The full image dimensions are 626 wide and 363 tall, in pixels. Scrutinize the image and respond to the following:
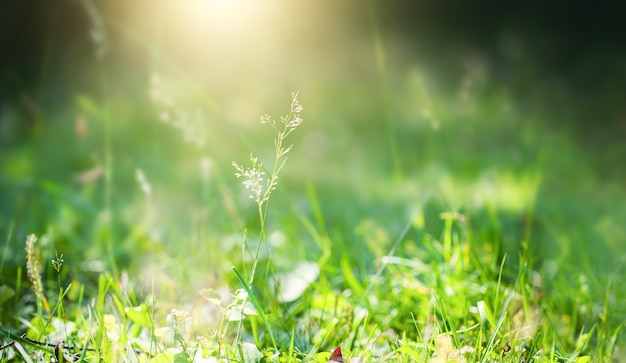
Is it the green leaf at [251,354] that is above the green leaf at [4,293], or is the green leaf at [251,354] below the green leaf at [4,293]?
below

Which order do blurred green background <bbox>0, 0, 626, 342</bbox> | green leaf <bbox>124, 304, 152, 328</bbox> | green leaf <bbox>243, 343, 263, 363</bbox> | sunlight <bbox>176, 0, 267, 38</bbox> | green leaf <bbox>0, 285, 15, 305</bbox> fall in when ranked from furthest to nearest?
sunlight <bbox>176, 0, 267, 38</bbox> → blurred green background <bbox>0, 0, 626, 342</bbox> → green leaf <bbox>0, 285, 15, 305</bbox> → green leaf <bbox>124, 304, 152, 328</bbox> → green leaf <bbox>243, 343, 263, 363</bbox>

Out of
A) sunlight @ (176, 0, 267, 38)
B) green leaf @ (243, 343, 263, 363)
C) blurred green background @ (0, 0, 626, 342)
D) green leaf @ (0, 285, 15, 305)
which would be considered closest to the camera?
green leaf @ (243, 343, 263, 363)

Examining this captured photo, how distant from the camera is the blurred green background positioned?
72.1 inches

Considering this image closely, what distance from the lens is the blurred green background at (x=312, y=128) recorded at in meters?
1.83

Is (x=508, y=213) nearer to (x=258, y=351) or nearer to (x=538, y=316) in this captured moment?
(x=538, y=316)

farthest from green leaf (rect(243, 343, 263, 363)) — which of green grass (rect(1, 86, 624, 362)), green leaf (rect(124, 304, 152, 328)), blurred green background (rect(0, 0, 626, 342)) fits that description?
blurred green background (rect(0, 0, 626, 342))

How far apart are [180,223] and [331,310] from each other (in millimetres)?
1040

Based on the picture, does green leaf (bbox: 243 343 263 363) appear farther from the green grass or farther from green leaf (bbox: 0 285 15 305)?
green leaf (bbox: 0 285 15 305)

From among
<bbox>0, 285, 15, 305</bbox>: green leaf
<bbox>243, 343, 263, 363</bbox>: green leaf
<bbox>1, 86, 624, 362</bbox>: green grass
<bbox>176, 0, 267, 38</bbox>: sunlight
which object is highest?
<bbox>176, 0, 267, 38</bbox>: sunlight

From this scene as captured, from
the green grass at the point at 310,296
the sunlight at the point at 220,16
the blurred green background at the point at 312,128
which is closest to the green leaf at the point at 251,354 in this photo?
the green grass at the point at 310,296

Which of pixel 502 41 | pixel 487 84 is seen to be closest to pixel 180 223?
pixel 487 84

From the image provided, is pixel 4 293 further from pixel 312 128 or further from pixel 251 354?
pixel 312 128

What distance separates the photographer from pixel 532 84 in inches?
145

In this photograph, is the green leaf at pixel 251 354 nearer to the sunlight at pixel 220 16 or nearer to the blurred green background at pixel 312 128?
the blurred green background at pixel 312 128
